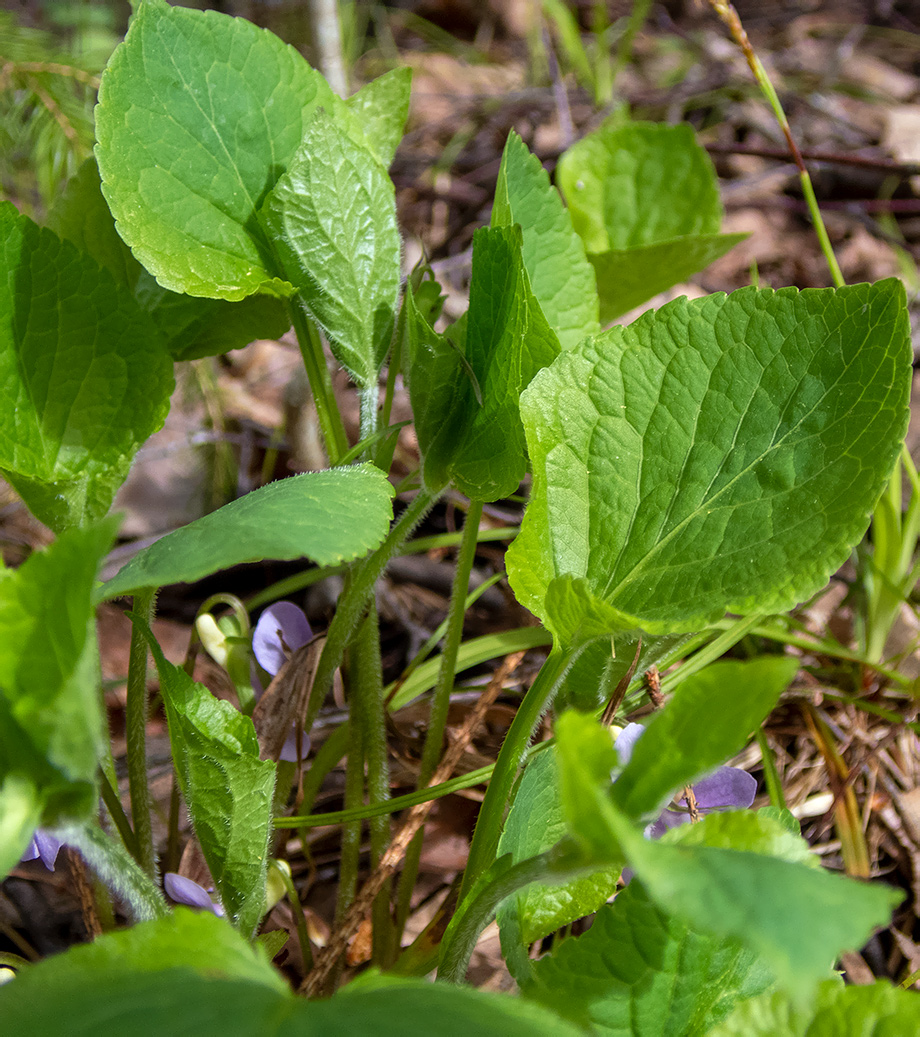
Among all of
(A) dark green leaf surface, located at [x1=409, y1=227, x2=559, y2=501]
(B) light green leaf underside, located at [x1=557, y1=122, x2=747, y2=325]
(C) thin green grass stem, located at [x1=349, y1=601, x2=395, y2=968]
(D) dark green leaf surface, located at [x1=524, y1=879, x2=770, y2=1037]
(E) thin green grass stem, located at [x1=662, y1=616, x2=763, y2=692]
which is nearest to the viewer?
(D) dark green leaf surface, located at [x1=524, y1=879, x2=770, y2=1037]

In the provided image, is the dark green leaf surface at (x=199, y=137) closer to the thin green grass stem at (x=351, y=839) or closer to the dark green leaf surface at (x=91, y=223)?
the dark green leaf surface at (x=91, y=223)

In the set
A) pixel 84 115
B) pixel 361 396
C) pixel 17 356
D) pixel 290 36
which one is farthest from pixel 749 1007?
pixel 290 36

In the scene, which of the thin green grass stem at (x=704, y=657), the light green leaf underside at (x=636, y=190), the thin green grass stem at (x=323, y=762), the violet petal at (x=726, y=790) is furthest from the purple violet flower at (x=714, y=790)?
the light green leaf underside at (x=636, y=190)

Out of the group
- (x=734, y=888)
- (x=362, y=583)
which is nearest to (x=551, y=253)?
(x=362, y=583)

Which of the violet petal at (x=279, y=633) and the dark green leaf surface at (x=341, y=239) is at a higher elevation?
the dark green leaf surface at (x=341, y=239)

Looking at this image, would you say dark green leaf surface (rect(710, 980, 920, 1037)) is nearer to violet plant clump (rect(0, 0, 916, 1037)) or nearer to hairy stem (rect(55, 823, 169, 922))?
violet plant clump (rect(0, 0, 916, 1037))

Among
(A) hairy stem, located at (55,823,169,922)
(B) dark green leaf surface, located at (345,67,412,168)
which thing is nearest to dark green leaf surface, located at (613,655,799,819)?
(A) hairy stem, located at (55,823,169,922)
